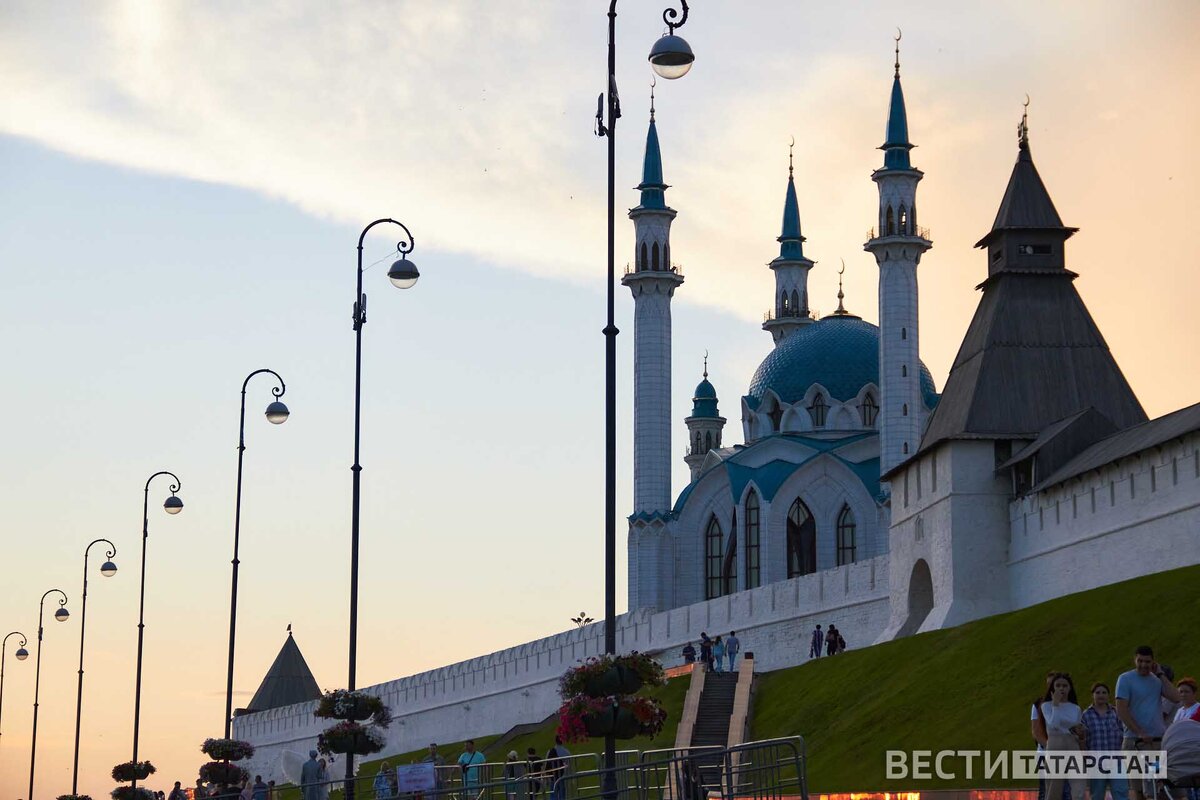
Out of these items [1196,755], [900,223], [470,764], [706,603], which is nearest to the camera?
[1196,755]

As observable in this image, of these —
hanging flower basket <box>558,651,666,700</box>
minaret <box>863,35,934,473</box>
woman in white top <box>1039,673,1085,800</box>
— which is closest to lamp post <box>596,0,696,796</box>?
hanging flower basket <box>558,651,666,700</box>

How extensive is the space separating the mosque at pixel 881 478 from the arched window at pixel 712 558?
0.29 ft

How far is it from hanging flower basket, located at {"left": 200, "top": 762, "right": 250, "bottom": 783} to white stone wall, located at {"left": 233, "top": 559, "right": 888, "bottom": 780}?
21.1 meters

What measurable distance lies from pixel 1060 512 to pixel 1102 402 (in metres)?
6.50

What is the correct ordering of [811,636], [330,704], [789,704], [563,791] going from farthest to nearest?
[811,636]
[789,704]
[330,704]
[563,791]

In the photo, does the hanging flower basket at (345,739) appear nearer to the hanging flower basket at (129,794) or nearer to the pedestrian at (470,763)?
the pedestrian at (470,763)

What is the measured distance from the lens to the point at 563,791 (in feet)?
72.5

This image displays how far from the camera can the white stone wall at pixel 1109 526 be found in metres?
43.3

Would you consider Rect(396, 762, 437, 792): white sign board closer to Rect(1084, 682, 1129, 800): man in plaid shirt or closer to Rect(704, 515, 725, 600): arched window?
Rect(1084, 682, 1129, 800): man in plaid shirt

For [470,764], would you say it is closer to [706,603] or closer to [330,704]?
[330,704]

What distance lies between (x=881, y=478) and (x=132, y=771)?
25521mm

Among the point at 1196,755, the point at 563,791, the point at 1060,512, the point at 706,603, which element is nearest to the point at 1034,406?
the point at 1060,512

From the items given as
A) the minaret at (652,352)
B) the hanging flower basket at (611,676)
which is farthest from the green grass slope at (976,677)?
the minaret at (652,352)

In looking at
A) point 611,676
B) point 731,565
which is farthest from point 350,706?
point 731,565
